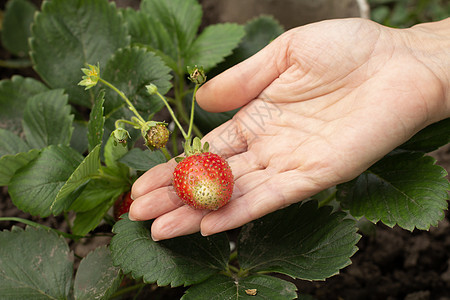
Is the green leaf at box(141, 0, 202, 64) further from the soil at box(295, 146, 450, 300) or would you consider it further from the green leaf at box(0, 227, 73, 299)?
the soil at box(295, 146, 450, 300)

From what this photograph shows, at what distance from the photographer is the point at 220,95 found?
1.24 metres

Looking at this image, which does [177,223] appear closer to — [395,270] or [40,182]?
[40,182]

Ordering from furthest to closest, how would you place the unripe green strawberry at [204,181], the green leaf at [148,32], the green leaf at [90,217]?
the green leaf at [148,32] < the green leaf at [90,217] < the unripe green strawberry at [204,181]

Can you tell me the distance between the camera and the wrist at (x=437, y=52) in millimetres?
1118

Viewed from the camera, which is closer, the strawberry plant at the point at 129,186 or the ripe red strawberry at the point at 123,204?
the strawberry plant at the point at 129,186

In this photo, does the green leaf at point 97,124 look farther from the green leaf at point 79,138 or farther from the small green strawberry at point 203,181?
the green leaf at point 79,138

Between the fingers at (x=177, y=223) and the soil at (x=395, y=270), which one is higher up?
the fingers at (x=177, y=223)

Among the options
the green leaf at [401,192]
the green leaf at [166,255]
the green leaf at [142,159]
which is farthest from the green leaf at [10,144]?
the green leaf at [401,192]

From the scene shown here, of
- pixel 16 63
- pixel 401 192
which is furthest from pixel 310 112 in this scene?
pixel 16 63

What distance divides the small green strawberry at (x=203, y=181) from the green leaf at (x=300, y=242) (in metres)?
0.17

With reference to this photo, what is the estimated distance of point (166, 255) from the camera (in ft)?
3.36

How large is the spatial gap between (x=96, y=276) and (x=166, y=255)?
0.22 meters

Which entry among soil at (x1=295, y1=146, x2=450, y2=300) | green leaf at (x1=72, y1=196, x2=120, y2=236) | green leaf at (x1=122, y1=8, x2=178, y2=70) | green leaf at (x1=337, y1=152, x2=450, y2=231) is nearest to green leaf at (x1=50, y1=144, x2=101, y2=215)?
green leaf at (x1=72, y1=196, x2=120, y2=236)

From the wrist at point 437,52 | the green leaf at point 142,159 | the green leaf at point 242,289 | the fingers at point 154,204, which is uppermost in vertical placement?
the wrist at point 437,52
